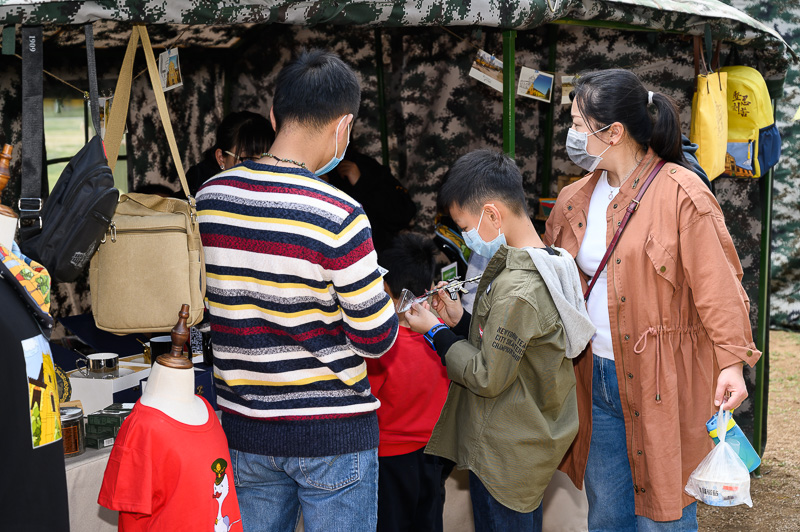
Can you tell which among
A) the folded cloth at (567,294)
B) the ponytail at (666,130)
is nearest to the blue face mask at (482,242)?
the folded cloth at (567,294)

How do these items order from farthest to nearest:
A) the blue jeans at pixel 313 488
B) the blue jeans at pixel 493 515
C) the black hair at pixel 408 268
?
1. the black hair at pixel 408 268
2. the blue jeans at pixel 493 515
3. the blue jeans at pixel 313 488

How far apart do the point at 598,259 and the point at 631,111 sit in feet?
1.59

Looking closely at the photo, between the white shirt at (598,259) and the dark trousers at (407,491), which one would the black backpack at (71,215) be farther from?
the white shirt at (598,259)

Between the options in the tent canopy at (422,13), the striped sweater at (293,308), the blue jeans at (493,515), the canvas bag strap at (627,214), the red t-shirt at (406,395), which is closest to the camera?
the striped sweater at (293,308)

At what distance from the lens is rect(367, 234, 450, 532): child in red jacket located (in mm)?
2680

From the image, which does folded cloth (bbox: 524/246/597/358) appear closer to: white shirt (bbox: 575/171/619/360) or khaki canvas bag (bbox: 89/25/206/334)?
white shirt (bbox: 575/171/619/360)

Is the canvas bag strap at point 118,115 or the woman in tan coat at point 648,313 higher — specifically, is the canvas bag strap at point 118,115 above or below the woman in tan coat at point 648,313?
above

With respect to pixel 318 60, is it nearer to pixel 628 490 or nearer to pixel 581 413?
pixel 581 413

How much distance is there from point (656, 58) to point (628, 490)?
110 inches

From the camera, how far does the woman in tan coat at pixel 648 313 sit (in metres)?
2.38

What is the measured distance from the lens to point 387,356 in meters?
2.63

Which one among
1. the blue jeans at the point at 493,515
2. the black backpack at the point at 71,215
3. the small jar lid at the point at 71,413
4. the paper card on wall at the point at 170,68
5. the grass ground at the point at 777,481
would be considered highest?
the paper card on wall at the point at 170,68

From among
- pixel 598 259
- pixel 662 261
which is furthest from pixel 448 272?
pixel 662 261

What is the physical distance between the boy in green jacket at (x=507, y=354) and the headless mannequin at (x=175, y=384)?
30.3 inches
